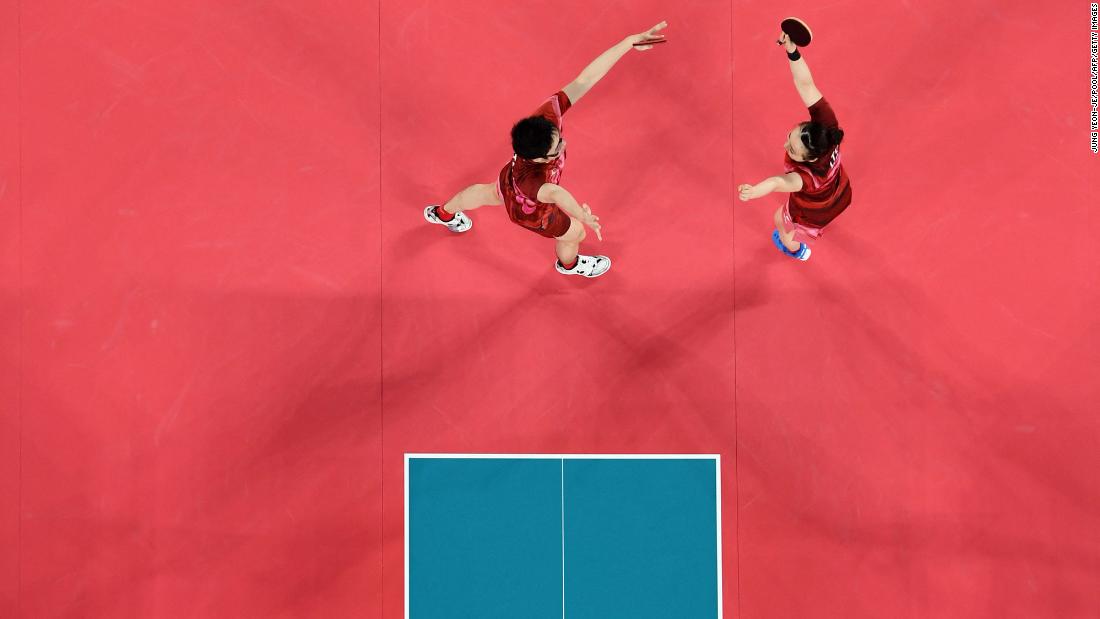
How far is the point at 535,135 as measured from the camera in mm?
4285

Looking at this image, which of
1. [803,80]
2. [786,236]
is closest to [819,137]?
[803,80]

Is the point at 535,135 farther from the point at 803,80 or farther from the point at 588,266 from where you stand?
the point at 803,80

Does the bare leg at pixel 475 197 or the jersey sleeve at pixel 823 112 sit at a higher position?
the jersey sleeve at pixel 823 112

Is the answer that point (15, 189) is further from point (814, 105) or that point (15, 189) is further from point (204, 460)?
point (814, 105)

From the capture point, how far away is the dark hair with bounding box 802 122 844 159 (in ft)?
14.4

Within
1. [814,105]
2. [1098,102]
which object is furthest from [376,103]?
[1098,102]

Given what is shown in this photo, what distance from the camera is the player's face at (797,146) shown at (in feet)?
14.7

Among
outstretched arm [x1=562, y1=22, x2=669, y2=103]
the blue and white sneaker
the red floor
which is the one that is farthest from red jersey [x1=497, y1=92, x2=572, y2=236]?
the blue and white sneaker

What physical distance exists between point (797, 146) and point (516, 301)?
2.42 metres

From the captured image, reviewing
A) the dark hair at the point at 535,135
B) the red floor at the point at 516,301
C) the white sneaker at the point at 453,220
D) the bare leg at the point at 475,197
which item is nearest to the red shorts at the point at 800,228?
the red floor at the point at 516,301

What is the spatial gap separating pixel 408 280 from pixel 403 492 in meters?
1.72

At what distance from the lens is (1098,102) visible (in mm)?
5520

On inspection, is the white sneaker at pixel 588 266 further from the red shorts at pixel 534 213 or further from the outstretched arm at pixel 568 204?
the outstretched arm at pixel 568 204

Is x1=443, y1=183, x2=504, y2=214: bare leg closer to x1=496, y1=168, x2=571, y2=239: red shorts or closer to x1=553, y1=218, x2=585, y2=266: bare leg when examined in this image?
x1=496, y1=168, x2=571, y2=239: red shorts
